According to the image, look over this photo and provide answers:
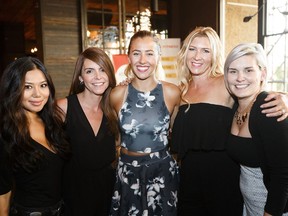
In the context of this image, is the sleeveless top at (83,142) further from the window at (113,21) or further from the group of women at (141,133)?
the window at (113,21)

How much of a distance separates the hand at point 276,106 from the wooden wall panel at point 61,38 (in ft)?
12.2

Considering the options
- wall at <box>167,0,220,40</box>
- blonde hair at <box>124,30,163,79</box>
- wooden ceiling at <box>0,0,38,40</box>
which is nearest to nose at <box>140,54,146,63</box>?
blonde hair at <box>124,30,163,79</box>

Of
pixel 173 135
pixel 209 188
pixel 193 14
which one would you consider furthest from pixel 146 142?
pixel 193 14

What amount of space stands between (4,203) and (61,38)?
3.45m

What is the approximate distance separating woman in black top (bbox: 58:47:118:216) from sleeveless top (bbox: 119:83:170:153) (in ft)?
0.40

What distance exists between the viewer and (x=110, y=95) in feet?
7.57

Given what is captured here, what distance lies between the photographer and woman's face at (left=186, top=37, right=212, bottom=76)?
2.14 meters

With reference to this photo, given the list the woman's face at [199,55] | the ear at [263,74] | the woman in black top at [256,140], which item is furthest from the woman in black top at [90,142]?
the ear at [263,74]

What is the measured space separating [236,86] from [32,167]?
49.6 inches

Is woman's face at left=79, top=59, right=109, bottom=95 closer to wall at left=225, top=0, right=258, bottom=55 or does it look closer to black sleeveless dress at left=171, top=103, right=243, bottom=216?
black sleeveless dress at left=171, top=103, right=243, bottom=216

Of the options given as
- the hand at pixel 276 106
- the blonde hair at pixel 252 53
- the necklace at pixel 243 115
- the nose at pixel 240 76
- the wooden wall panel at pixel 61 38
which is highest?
the wooden wall panel at pixel 61 38

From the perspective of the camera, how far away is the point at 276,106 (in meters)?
1.44

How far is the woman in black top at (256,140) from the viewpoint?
4.64 ft

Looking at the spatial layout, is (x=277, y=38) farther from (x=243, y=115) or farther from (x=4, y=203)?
(x=4, y=203)
